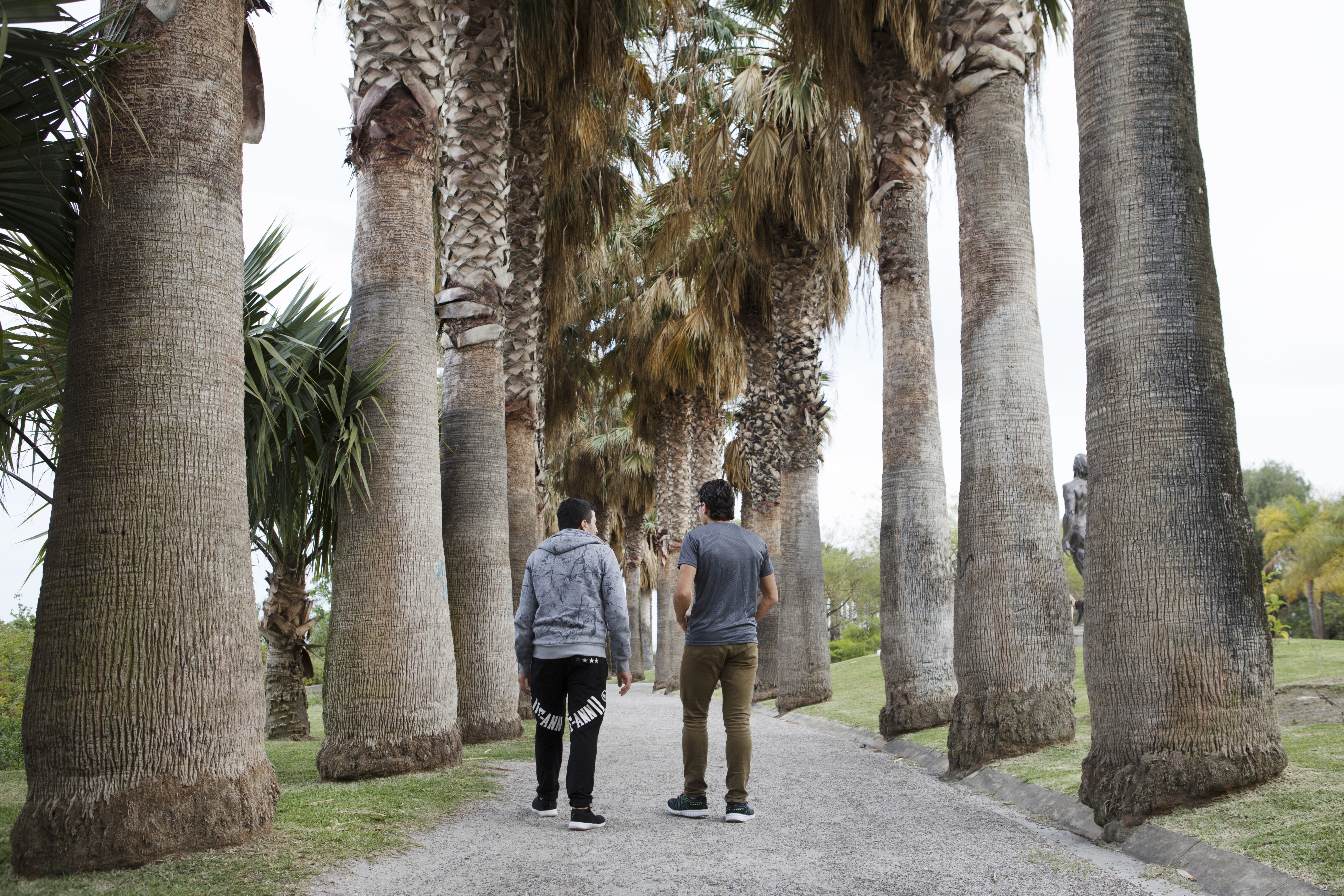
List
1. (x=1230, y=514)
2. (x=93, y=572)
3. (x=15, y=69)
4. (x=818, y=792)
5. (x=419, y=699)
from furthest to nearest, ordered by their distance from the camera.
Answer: (x=419, y=699) < (x=818, y=792) < (x=1230, y=514) < (x=15, y=69) < (x=93, y=572)

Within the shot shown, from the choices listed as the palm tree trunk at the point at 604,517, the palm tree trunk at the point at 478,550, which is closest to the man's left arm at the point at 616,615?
the palm tree trunk at the point at 478,550

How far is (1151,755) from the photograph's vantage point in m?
4.75

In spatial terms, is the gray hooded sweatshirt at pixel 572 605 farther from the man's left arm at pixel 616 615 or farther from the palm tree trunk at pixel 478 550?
the palm tree trunk at pixel 478 550

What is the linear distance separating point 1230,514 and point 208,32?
5.89m

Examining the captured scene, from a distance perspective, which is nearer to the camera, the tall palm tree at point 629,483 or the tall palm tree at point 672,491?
the tall palm tree at point 672,491

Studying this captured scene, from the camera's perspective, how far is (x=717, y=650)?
5.65m

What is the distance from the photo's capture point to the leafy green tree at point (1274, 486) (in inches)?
1914

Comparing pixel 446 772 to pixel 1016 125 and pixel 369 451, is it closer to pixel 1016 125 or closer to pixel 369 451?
pixel 369 451

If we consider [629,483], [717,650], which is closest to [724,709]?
[717,650]

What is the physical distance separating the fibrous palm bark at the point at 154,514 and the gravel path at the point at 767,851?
2.89 feet

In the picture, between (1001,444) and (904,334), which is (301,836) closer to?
(1001,444)

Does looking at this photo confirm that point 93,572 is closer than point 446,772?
Yes

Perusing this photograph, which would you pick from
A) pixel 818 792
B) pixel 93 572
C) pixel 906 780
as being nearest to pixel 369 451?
pixel 93 572

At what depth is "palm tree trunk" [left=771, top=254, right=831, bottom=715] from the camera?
49.2ft
